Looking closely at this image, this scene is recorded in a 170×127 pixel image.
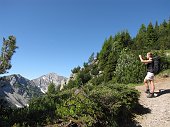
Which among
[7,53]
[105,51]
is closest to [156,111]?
[7,53]

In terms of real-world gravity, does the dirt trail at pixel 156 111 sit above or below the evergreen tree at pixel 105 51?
below

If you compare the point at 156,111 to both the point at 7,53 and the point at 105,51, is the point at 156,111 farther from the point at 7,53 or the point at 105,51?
the point at 105,51

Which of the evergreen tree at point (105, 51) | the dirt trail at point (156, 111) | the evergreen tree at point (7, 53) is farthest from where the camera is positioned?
the evergreen tree at point (105, 51)

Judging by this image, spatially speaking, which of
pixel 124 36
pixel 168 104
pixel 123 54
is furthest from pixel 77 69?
pixel 168 104

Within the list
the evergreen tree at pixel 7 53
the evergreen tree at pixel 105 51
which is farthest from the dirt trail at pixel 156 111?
the evergreen tree at pixel 105 51

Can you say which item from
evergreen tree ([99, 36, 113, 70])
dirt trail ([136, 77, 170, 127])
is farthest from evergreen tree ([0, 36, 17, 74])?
evergreen tree ([99, 36, 113, 70])

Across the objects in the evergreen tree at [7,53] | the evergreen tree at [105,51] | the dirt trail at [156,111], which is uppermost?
the evergreen tree at [105,51]

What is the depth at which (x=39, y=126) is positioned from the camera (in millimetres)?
6918

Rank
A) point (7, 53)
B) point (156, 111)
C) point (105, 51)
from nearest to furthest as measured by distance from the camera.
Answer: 1. point (7, 53)
2. point (156, 111)
3. point (105, 51)

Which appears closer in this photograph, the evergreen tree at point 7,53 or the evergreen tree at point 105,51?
the evergreen tree at point 7,53

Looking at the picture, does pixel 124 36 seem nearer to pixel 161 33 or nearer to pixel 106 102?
pixel 161 33

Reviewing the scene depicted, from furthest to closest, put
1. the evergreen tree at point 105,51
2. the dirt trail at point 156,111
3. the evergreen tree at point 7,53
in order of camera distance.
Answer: the evergreen tree at point 105,51, the dirt trail at point 156,111, the evergreen tree at point 7,53

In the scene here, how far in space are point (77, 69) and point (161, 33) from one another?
54.9m

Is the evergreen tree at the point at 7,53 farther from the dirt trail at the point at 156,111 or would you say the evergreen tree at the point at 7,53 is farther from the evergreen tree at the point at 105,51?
the evergreen tree at the point at 105,51
